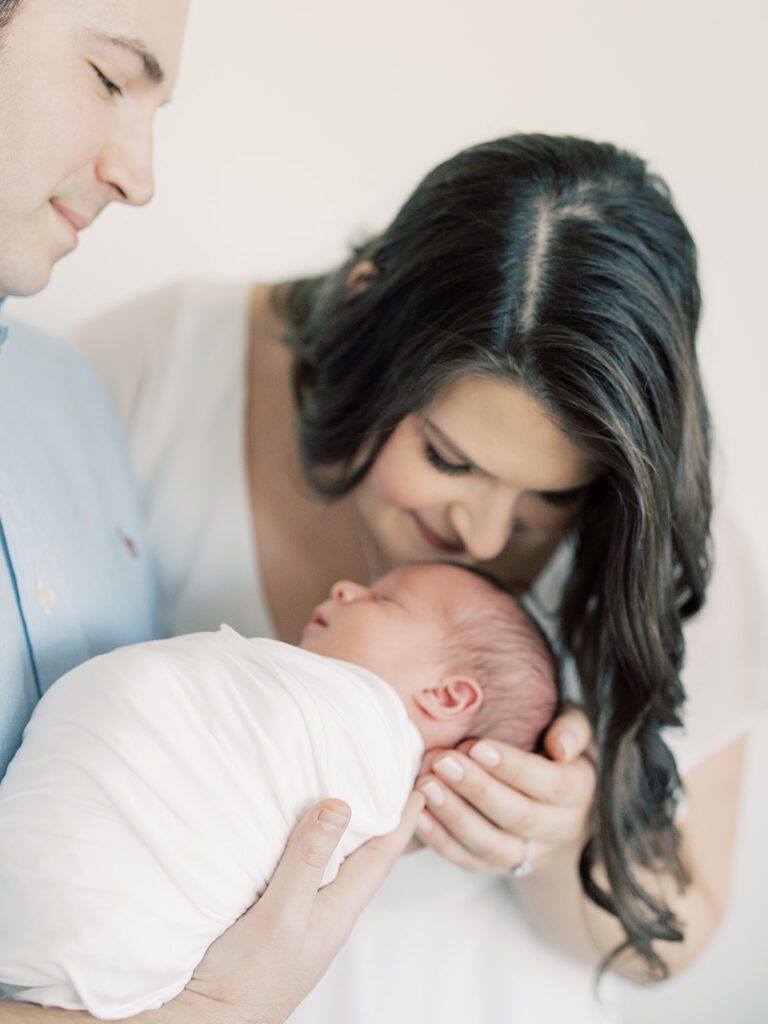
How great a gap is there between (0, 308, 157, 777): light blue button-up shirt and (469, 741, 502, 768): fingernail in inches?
18.6

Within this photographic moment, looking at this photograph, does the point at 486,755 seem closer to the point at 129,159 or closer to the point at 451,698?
the point at 451,698

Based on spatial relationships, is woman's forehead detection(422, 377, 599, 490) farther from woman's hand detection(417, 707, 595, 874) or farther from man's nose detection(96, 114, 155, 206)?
man's nose detection(96, 114, 155, 206)

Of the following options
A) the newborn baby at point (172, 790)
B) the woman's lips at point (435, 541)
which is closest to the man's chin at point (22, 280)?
the newborn baby at point (172, 790)

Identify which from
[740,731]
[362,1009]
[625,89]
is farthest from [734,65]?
[362,1009]

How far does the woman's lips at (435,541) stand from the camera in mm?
1474

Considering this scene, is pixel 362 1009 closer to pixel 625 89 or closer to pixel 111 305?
pixel 111 305

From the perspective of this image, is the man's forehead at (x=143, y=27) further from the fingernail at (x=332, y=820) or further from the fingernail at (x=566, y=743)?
the fingernail at (x=566, y=743)

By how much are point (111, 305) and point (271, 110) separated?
505 mm

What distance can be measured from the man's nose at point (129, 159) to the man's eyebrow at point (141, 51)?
5 centimetres

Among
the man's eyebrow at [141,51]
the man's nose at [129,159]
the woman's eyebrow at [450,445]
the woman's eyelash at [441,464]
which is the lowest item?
the woman's eyelash at [441,464]

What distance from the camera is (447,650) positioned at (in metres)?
1.25

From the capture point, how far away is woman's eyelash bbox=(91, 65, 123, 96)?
3.33 ft

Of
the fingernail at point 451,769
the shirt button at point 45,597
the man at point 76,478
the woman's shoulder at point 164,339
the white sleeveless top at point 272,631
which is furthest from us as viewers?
the woman's shoulder at point 164,339

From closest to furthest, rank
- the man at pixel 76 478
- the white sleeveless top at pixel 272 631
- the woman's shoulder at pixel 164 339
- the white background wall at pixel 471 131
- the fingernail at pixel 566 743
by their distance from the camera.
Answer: the man at pixel 76 478, the fingernail at pixel 566 743, the white sleeveless top at pixel 272 631, the woman's shoulder at pixel 164 339, the white background wall at pixel 471 131
